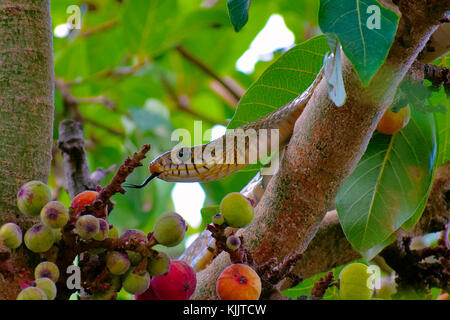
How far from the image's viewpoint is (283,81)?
2.04m

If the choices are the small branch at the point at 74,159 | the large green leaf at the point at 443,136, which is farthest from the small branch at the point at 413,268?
the small branch at the point at 74,159

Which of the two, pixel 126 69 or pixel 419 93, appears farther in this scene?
pixel 126 69

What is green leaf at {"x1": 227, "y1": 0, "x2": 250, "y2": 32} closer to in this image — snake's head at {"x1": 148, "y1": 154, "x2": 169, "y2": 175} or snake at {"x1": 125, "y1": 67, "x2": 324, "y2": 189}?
snake at {"x1": 125, "y1": 67, "x2": 324, "y2": 189}

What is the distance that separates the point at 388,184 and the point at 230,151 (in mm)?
608

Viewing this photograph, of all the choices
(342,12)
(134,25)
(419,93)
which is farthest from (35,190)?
(134,25)

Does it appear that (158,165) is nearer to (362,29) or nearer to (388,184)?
(388,184)

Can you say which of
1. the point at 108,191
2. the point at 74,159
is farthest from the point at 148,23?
the point at 108,191

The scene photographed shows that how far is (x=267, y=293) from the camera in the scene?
1214 mm

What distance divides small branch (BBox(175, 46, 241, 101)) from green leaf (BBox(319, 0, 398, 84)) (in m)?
2.75

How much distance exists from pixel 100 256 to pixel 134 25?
276 cm

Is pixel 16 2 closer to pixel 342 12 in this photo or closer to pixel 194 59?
pixel 342 12

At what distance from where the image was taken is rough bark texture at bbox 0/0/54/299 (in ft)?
4.18

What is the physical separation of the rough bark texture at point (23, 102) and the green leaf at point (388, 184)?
811mm

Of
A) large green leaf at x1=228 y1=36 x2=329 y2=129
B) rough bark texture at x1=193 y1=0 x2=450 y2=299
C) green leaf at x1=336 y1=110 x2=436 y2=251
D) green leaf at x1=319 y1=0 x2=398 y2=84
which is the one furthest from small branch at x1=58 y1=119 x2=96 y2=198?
green leaf at x1=319 y1=0 x2=398 y2=84
